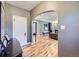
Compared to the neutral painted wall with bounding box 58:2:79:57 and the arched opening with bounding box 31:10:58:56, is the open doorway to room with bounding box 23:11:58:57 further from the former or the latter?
the neutral painted wall with bounding box 58:2:79:57

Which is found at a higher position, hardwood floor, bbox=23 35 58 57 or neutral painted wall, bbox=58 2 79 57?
neutral painted wall, bbox=58 2 79 57

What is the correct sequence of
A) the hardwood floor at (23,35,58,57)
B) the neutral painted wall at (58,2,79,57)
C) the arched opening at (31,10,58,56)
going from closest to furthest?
the neutral painted wall at (58,2,79,57), the hardwood floor at (23,35,58,57), the arched opening at (31,10,58,56)

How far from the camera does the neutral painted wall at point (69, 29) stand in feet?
10.0

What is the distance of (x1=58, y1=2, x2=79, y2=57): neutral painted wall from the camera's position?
120 inches

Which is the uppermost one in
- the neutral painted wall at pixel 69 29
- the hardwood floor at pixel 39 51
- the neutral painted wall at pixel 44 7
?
the neutral painted wall at pixel 44 7

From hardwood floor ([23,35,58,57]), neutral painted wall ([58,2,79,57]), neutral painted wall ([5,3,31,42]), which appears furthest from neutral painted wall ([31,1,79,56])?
neutral painted wall ([5,3,31,42])

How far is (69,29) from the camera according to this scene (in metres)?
3.17

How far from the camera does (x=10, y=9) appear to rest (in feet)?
11.7

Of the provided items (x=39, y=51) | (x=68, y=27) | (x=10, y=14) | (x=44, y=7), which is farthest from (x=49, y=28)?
(x=68, y=27)

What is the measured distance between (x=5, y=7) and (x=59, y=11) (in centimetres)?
146

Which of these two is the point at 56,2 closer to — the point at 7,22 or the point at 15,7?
the point at 15,7

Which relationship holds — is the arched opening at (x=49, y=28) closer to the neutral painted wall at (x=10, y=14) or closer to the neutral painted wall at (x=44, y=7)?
the neutral painted wall at (x=44, y=7)

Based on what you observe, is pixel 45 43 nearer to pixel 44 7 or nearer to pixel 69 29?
pixel 44 7

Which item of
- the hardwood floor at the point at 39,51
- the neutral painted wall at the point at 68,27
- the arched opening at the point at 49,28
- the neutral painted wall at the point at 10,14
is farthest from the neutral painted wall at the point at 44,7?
the hardwood floor at the point at 39,51
